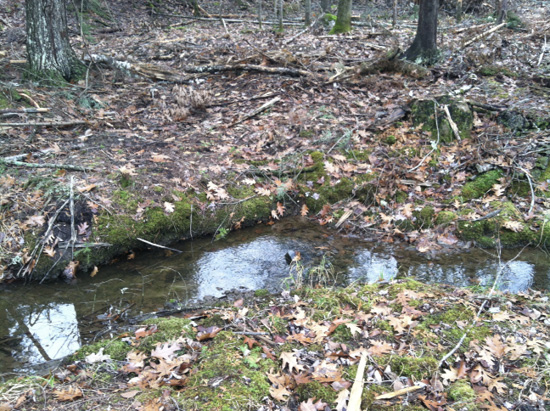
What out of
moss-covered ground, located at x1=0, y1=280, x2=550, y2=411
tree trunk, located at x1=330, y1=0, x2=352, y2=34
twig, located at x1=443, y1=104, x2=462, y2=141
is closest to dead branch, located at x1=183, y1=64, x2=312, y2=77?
twig, located at x1=443, y1=104, x2=462, y2=141

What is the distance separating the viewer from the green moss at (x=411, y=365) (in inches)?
117

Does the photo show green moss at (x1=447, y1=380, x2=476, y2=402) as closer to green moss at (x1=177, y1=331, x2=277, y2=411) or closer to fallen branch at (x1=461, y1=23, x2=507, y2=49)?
green moss at (x1=177, y1=331, x2=277, y2=411)

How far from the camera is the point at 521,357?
3098 millimetres

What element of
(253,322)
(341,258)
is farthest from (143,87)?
(253,322)

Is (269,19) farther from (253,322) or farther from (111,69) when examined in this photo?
(253,322)

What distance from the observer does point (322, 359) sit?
312cm

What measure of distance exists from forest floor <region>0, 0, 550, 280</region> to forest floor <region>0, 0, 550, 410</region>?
37 millimetres

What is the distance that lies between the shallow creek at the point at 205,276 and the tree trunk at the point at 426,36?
5698mm

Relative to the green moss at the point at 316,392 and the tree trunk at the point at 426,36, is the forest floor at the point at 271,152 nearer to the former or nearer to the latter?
the tree trunk at the point at 426,36

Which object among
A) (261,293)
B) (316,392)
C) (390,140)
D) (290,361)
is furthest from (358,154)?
(316,392)

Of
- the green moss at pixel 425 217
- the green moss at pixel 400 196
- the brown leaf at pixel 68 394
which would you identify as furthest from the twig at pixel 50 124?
the green moss at pixel 425 217

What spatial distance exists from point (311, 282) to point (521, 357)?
226 centimetres

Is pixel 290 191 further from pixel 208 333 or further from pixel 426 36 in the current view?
pixel 426 36

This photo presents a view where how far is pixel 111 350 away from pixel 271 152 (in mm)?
4707
